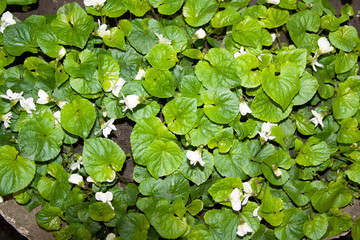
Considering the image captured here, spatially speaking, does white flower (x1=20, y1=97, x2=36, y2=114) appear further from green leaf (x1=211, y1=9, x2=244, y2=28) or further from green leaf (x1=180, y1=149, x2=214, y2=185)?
green leaf (x1=211, y1=9, x2=244, y2=28)

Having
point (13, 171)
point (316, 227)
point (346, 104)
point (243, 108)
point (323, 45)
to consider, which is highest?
point (323, 45)

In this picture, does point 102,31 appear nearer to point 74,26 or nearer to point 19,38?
point 74,26

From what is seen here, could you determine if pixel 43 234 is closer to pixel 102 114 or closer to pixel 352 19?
pixel 102 114

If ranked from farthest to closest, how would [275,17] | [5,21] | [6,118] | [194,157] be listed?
[275,17], [5,21], [6,118], [194,157]

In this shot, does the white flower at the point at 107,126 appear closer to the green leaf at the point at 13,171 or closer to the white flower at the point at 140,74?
the white flower at the point at 140,74

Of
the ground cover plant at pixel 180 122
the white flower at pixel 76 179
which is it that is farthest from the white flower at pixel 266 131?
the white flower at pixel 76 179

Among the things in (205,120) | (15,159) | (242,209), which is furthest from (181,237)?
(15,159)

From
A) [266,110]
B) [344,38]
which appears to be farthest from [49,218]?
[344,38]
